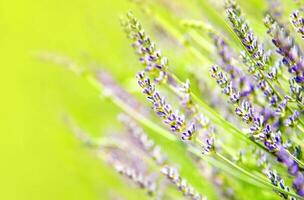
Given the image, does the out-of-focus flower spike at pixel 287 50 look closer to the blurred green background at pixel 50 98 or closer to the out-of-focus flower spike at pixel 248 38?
the out-of-focus flower spike at pixel 248 38

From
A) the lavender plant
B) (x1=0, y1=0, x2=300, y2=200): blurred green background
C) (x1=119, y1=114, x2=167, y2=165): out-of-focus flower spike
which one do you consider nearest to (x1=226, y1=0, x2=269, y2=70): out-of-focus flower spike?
→ the lavender plant

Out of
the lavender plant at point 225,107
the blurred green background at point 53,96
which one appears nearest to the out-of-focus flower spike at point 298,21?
the lavender plant at point 225,107

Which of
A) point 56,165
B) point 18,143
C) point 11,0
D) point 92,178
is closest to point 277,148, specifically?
point 92,178

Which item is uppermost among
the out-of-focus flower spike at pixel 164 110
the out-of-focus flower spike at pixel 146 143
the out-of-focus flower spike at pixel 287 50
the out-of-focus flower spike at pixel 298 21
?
the out-of-focus flower spike at pixel 298 21

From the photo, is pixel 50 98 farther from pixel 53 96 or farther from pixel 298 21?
pixel 298 21

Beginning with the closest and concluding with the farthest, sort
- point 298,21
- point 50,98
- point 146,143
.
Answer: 1. point 298,21
2. point 146,143
3. point 50,98

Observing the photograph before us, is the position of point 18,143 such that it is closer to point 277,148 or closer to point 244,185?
point 244,185

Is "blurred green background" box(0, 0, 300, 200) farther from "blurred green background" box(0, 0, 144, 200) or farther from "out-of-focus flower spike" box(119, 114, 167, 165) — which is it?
"out-of-focus flower spike" box(119, 114, 167, 165)

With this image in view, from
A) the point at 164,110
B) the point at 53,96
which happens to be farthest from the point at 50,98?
the point at 164,110
